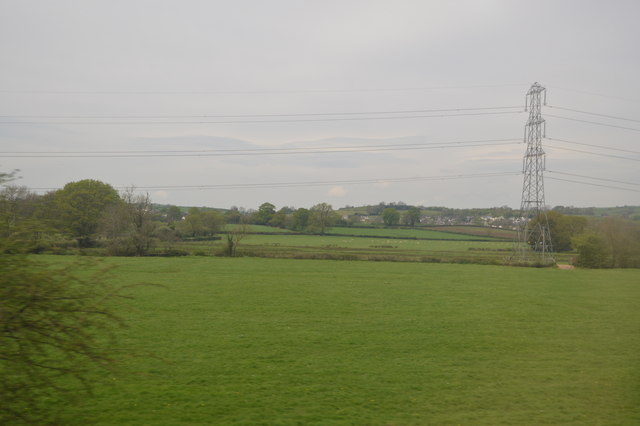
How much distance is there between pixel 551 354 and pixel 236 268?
2806cm

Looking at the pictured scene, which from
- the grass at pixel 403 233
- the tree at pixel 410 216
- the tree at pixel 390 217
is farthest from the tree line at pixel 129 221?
the tree at pixel 410 216

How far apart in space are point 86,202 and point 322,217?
1496 inches

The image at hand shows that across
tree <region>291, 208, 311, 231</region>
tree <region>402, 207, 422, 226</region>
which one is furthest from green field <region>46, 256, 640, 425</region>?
tree <region>402, 207, 422, 226</region>

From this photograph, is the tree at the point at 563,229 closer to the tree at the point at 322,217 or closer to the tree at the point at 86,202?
the tree at the point at 322,217

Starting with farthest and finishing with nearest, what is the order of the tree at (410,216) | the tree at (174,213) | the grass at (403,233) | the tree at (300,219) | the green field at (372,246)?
the tree at (410,216) < the grass at (403,233) < the tree at (300,219) < the tree at (174,213) < the green field at (372,246)

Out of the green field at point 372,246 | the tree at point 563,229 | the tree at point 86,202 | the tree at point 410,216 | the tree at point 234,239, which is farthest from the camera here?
the tree at point 410,216

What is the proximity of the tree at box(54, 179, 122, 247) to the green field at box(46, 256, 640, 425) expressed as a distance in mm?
28870

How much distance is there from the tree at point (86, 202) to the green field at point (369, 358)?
28.9m

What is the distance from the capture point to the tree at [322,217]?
3049 inches

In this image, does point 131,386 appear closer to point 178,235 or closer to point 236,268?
point 236,268

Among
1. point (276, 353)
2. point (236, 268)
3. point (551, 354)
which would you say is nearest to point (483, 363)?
point (551, 354)

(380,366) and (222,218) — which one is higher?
Result: (222,218)

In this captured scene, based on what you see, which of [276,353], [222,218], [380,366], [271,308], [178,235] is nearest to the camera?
[380,366]

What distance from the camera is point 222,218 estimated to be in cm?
6119
